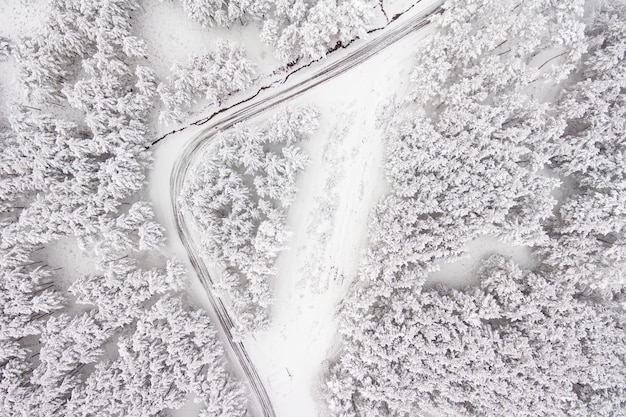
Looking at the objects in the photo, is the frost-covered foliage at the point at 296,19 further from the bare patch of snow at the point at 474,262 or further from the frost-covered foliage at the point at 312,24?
the bare patch of snow at the point at 474,262

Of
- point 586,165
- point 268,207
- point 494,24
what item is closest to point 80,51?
point 268,207

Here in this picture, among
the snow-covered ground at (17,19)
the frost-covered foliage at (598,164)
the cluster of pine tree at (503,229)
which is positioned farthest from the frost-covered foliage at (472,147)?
the snow-covered ground at (17,19)

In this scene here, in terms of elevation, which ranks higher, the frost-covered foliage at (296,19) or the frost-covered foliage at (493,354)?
the frost-covered foliage at (296,19)

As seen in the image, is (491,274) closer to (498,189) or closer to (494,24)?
(498,189)

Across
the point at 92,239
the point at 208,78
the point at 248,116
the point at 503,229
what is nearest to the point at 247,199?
the point at 248,116

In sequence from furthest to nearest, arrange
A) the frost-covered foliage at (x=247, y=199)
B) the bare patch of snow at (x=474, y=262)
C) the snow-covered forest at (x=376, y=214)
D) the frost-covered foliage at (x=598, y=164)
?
the bare patch of snow at (x=474, y=262) < the frost-covered foliage at (x=247, y=199) < the snow-covered forest at (x=376, y=214) < the frost-covered foliage at (x=598, y=164)

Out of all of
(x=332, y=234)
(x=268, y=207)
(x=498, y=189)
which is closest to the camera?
(x=498, y=189)
